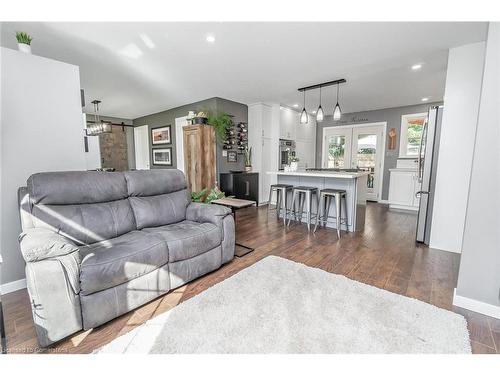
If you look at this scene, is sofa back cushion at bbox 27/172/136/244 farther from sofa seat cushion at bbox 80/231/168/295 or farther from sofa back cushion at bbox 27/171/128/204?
sofa seat cushion at bbox 80/231/168/295

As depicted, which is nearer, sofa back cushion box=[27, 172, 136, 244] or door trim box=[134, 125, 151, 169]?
sofa back cushion box=[27, 172, 136, 244]

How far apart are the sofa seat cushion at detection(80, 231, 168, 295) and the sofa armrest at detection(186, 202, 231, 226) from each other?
2.02 feet

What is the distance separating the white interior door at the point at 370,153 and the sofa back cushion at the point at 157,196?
5574mm

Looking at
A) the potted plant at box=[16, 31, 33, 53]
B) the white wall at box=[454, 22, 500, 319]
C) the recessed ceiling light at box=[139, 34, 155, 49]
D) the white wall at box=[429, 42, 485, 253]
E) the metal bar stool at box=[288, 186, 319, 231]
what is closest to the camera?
the white wall at box=[454, 22, 500, 319]

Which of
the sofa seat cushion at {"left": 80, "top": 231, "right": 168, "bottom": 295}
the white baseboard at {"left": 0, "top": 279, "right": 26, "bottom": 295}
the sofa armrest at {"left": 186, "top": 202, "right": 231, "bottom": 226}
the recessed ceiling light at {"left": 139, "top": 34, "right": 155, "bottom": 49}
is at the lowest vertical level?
the white baseboard at {"left": 0, "top": 279, "right": 26, "bottom": 295}

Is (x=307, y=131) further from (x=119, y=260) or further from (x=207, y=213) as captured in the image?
(x=119, y=260)

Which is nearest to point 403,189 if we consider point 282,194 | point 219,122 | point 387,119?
point 387,119

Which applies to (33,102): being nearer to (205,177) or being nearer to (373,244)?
(205,177)

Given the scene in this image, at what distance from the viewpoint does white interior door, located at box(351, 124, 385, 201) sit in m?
6.36

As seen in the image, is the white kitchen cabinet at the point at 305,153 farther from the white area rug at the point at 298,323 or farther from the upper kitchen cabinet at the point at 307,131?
the white area rug at the point at 298,323

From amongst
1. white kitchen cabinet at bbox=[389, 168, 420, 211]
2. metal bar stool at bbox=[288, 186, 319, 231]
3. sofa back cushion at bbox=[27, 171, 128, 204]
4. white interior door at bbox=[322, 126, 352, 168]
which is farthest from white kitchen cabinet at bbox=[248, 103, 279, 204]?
sofa back cushion at bbox=[27, 171, 128, 204]

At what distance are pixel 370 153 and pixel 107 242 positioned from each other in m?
6.67

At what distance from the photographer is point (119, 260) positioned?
164cm
